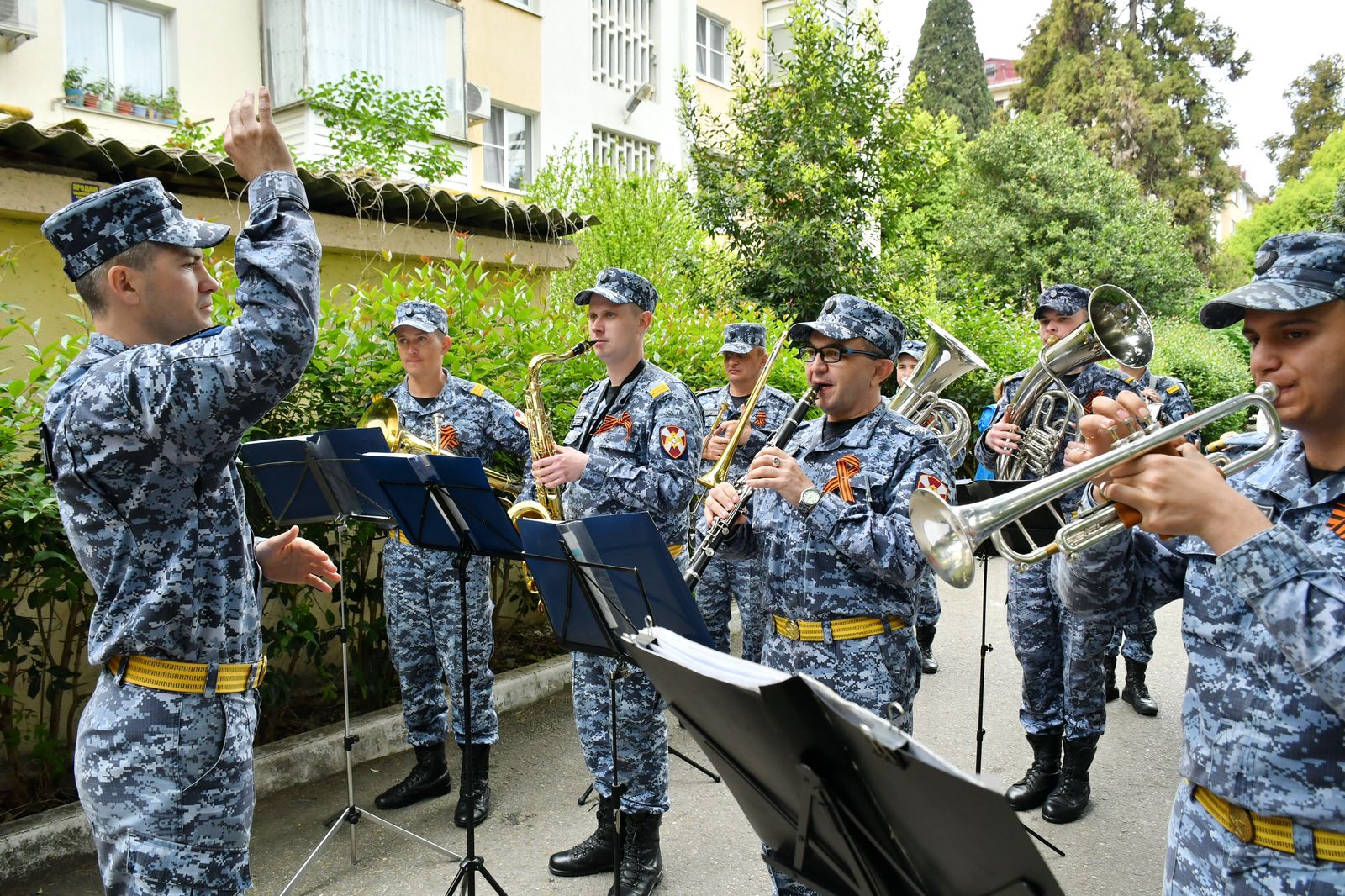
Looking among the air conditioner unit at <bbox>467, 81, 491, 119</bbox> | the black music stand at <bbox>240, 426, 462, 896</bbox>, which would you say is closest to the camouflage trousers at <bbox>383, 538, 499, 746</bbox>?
the black music stand at <bbox>240, 426, 462, 896</bbox>

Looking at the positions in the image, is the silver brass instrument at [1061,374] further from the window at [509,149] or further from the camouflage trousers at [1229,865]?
the window at [509,149]

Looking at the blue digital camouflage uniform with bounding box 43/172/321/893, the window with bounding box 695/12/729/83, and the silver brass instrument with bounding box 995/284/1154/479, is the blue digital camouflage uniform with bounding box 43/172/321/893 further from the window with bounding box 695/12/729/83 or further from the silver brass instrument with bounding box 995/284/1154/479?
the window with bounding box 695/12/729/83

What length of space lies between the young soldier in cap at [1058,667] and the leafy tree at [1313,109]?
45531 mm

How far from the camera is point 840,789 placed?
1748 mm

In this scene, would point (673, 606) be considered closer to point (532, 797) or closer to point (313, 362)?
point (532, 797)

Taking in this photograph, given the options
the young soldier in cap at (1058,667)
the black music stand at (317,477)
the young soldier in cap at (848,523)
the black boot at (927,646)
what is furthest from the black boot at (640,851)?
the black boot at (927,646)

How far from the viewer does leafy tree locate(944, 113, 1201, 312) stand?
24375 mm

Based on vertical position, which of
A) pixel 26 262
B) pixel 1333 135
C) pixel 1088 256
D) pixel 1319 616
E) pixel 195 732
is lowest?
pixel 195 732

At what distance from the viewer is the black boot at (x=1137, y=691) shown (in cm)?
634

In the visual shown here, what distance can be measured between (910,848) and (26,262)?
20.9 feet

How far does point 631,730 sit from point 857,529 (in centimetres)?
159

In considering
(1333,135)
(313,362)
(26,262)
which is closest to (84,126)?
(26,262)

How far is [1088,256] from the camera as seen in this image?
24.3 meters

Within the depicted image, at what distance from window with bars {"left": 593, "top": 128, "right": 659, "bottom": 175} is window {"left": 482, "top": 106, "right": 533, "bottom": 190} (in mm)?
1471
